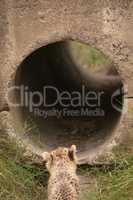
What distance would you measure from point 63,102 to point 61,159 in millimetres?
2938

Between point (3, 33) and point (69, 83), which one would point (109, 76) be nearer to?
point (69, 83)

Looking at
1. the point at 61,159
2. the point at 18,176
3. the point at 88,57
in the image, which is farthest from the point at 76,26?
the point at 88,57

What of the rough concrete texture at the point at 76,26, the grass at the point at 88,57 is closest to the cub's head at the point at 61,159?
the rough concrete texture at the point at 76,26

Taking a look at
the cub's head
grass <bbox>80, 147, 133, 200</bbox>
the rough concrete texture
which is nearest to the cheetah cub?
the cub's head

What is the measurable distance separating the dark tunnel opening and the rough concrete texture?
0.48 meters

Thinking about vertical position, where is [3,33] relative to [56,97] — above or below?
above


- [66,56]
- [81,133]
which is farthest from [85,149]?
[66,56]

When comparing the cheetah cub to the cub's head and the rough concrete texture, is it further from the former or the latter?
the rough concrete texture

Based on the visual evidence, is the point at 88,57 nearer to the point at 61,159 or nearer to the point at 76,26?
the point at 76,26

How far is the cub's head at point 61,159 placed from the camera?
5798mm

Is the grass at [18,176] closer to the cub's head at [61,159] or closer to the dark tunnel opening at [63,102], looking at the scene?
the dark tunnel opening at [63,102]

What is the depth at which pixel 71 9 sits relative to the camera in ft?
21.4

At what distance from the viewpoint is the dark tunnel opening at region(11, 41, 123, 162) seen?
24.3 ft

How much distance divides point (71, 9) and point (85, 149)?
1542mm
